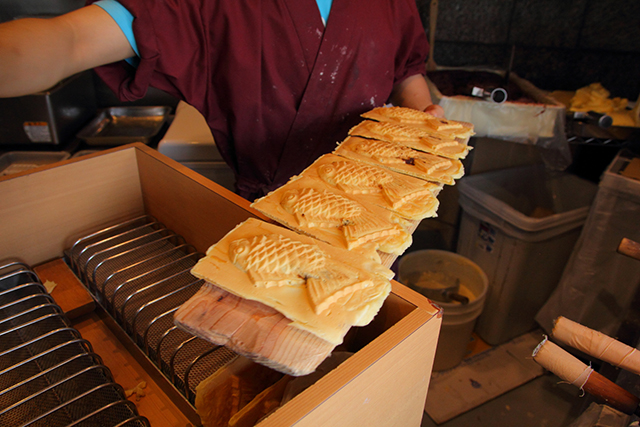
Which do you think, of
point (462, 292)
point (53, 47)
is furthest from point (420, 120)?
point (462, 292)

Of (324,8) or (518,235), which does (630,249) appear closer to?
(518,235)

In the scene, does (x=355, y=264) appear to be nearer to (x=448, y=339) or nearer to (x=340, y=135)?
(x=340, y=135)

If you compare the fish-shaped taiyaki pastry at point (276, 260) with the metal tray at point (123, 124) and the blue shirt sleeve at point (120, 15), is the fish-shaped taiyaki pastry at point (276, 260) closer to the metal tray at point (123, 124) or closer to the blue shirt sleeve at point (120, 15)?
the blue shirt sleeve at point (120, 15)

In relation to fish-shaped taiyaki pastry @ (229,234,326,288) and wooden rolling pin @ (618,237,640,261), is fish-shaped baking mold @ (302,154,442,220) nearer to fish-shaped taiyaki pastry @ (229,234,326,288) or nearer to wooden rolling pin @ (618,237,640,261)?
fish-shaped taiyaki pastry @ (229,234,326,288)

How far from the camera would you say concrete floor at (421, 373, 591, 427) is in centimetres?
173

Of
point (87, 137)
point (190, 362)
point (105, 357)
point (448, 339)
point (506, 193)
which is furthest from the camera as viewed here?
point (506, 193)

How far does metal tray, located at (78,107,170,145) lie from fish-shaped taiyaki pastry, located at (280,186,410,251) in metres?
1.52

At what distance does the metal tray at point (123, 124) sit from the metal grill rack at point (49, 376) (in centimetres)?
127

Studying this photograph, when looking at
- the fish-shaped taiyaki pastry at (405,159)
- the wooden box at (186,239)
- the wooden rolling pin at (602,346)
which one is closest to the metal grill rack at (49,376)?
the wooden box at (186,239)

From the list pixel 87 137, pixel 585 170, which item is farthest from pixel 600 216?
pixel 87 137

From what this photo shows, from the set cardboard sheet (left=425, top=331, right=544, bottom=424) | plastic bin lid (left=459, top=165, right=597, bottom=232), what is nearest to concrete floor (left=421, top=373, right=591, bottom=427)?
cardboard sheet (left=425, top=331, right=544, bottom=424)

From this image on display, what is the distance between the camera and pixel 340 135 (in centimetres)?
136

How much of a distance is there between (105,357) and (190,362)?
0.29 m

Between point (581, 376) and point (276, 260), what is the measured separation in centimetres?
68
